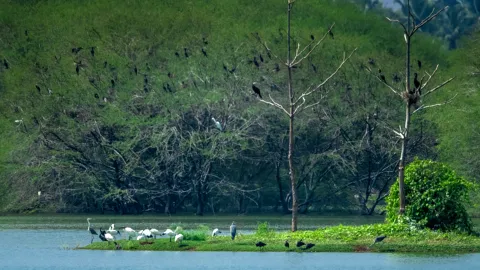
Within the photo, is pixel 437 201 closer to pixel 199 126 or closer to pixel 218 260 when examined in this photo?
pixel 218 260

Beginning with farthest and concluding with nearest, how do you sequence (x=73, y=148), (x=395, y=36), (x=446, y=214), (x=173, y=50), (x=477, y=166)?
(x=395, y=36) < (x=173, y=50) < (x=73, y=148) < (x=477, y=166) < (x=446, y=214)

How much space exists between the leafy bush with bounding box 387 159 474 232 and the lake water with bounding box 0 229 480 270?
2.19 m

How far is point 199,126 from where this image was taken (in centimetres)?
5781

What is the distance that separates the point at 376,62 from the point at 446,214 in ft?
99.3

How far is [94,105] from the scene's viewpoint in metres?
59.0

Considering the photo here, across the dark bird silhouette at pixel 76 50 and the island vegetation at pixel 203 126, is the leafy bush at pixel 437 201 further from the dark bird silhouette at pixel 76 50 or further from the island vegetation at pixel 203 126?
the dark bird silhouette at pixel 76 50

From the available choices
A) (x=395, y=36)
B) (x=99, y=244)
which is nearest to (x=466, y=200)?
(x=99, y=244)

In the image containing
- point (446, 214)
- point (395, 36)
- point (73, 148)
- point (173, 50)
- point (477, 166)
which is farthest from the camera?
point (395, 36)

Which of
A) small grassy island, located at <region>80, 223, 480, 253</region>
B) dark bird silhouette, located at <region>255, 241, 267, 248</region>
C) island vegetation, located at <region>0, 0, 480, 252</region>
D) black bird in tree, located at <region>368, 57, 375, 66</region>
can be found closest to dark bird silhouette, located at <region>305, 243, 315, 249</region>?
small grassy island, located at <region>80, 223, 480, 253</region>

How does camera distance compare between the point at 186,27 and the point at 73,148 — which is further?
the point at 186,27

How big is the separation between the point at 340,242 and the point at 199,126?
26.3 meters

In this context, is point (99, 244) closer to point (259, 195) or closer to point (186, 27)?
point (259, 195)

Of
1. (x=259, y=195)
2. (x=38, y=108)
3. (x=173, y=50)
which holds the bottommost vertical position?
(x=259, y=195)

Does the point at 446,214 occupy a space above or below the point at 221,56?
below
